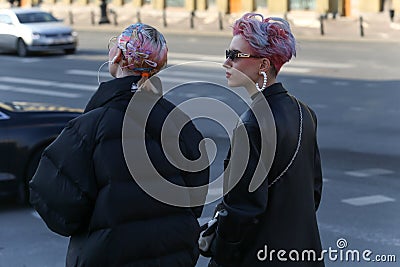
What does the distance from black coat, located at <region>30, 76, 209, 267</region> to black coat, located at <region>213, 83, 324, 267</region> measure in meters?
0.23

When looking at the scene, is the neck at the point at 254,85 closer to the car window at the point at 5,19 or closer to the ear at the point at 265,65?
the ear at the point at 265,65

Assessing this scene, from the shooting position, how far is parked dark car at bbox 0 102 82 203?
9383mm

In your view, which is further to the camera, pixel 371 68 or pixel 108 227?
pixel 371 68

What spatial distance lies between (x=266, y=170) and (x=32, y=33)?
26478 mm

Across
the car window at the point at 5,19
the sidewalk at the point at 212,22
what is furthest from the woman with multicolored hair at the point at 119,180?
the car window at the point at 5,19

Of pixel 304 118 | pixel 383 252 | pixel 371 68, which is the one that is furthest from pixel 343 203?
pixel 371 68

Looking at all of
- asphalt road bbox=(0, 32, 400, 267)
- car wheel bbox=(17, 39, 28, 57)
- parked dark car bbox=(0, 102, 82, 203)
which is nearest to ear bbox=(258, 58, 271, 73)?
asphalt road bbox=(0, 32, 400, 267)

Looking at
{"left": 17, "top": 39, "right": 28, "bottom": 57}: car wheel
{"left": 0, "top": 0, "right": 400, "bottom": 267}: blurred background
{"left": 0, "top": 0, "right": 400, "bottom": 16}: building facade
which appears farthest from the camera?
{"left": 0, "top": 0, "right": 400, "bottom": 16}: building facade

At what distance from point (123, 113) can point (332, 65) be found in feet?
69.8

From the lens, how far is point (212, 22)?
42000 mm

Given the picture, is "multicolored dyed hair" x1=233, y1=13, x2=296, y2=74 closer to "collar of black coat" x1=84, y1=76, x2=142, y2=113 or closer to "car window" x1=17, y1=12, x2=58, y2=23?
"collar of black coat" x1=84, y1=76, x2=142, y2=113

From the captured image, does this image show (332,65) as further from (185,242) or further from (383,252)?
(185,242)

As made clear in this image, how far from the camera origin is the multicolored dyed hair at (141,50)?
12.6 feet

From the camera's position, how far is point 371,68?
23312 millimetres
